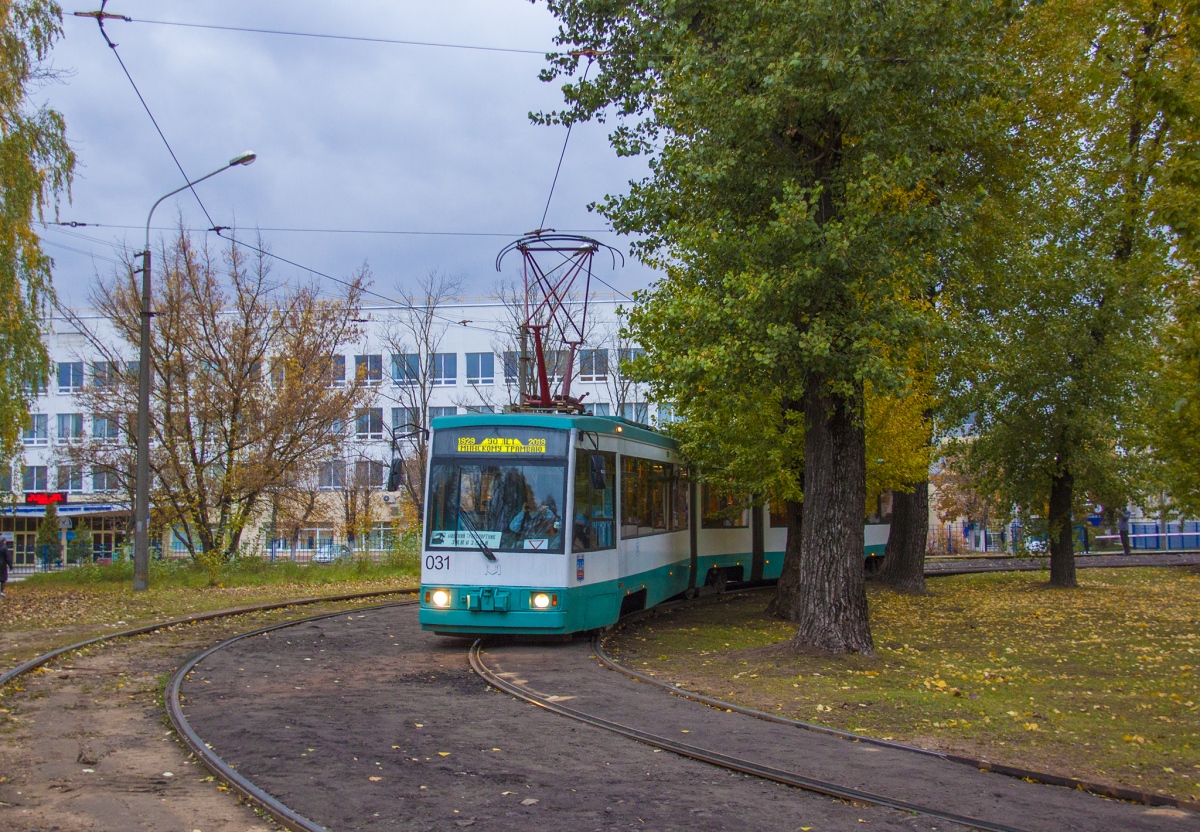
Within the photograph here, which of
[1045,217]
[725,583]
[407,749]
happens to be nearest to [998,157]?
[1045,217]

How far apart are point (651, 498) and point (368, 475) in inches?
1466

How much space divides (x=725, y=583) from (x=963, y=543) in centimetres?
3645

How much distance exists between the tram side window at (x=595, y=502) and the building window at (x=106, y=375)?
22.9m

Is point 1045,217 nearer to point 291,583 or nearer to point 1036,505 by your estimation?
point 1036,505

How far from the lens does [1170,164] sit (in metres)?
8.04

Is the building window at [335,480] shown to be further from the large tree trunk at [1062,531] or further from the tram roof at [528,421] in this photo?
the tram roof at [528,421]

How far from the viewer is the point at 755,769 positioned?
7539 millimetres

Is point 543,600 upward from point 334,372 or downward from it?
downward

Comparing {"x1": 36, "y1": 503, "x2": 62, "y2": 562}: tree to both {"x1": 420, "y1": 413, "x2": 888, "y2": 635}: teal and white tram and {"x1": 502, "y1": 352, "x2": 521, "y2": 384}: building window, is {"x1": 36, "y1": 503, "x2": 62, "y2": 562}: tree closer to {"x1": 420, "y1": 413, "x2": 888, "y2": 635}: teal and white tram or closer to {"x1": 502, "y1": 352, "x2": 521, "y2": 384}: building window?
{"x1": 502, "y1": 352, "x2": 521, "y2": 384}: building window

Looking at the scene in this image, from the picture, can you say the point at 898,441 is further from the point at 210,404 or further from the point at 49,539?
the point at 49,539

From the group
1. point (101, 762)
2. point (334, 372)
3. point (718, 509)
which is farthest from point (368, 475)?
point (101, 762)

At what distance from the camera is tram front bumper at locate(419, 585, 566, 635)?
13.7 m

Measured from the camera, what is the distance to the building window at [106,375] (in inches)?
1277

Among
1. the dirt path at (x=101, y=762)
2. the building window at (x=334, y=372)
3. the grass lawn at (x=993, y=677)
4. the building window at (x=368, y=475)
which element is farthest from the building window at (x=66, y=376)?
the dirt path at (x=101, y=762)
